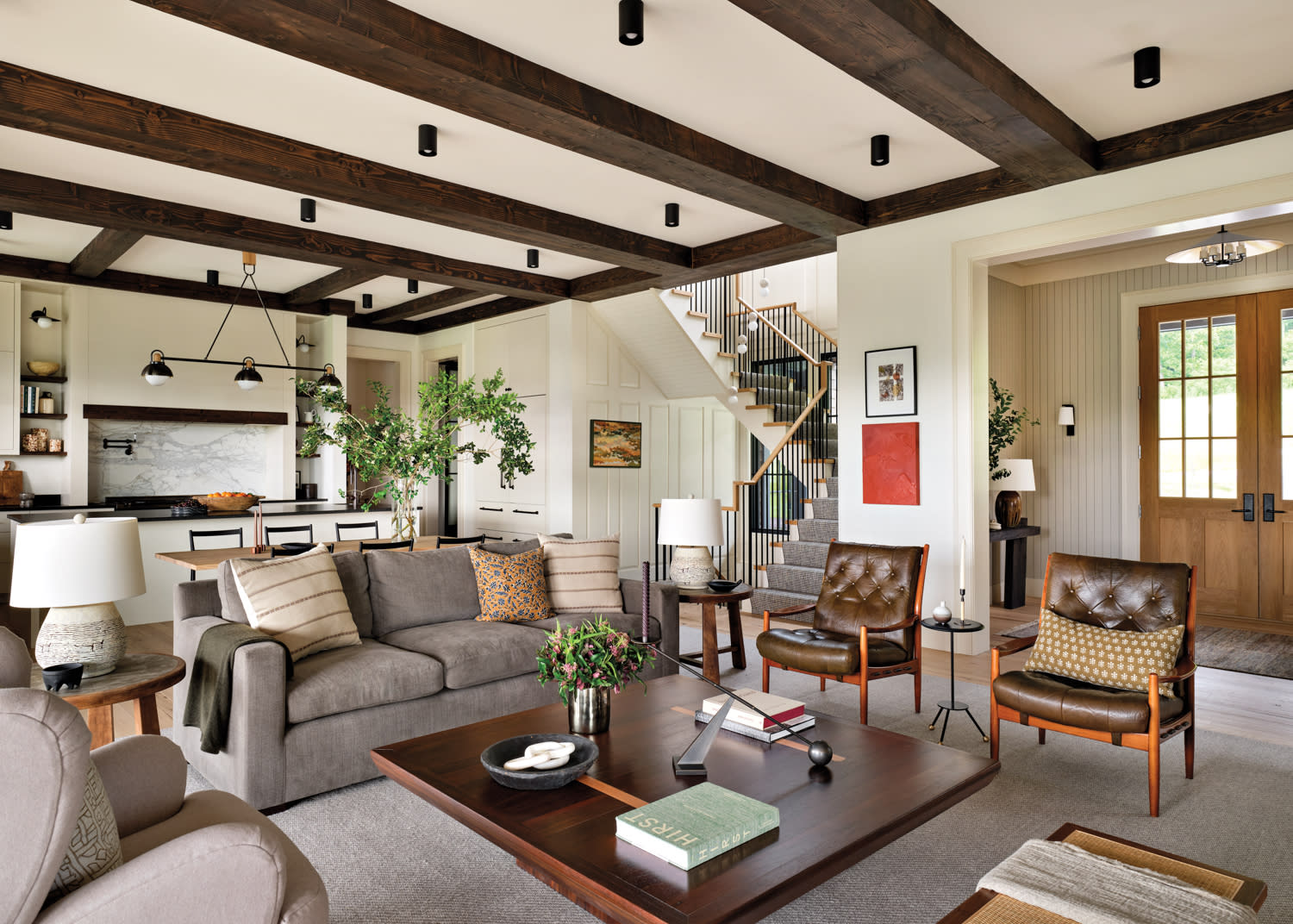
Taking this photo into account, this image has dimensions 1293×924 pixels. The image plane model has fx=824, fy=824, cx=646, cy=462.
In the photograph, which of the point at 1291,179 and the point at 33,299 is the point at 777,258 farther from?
the point at 33,299

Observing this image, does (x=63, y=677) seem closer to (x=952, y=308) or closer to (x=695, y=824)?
(x=695, y=824)

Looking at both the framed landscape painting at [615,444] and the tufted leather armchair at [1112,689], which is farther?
the framed landscape painting at [615,444]

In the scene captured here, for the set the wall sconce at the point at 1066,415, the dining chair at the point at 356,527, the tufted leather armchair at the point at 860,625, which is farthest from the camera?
the wall sconce at the point at 1066,415

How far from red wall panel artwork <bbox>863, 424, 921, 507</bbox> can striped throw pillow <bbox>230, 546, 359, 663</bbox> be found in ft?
11.7

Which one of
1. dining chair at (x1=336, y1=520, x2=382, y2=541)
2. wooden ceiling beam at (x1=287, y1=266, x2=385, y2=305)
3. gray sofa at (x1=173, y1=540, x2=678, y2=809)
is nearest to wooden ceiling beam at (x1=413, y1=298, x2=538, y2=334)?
wooden ceiling beam at (x1=287, y1=266, x2=385, y2=305)

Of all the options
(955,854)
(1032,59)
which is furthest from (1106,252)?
(955,854)

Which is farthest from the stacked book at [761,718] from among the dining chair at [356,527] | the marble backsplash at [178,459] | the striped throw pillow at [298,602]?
the marble backsplash at [178,459]

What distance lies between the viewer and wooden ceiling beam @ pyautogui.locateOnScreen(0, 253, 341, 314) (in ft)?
22.9

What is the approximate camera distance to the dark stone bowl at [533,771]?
2.12 meters

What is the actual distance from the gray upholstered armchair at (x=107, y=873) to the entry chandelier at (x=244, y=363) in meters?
5.48

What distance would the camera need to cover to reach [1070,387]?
730cm

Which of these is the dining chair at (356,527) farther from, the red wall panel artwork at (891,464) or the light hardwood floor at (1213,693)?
the red wall panel artwork at (891,464)

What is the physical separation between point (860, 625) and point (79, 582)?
331 centimetres

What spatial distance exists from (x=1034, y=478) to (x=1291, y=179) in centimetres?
371
